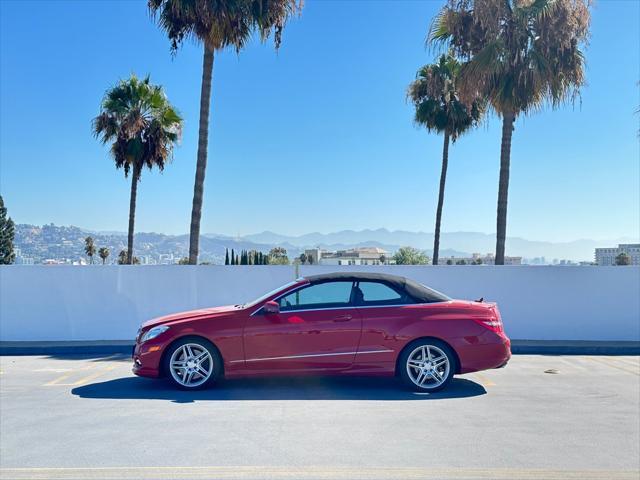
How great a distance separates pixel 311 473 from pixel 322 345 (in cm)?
286

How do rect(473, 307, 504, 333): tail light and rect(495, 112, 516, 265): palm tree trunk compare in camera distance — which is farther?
rect(495, 112, 516, 265): palm tree trunk

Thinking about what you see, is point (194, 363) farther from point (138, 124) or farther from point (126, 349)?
point (138, 124)

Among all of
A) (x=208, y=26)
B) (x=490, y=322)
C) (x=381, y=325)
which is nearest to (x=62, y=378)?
(x=381, y=325)

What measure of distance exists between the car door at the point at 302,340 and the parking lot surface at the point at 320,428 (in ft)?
1.26

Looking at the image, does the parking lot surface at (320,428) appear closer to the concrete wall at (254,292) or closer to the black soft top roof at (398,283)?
the black soft top roof at (398,283)

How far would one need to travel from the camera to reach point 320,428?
6.08m

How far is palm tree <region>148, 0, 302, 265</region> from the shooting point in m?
14.5

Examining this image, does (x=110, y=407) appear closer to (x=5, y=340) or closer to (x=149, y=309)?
(x=149, y=309)

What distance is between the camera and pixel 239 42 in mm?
15125

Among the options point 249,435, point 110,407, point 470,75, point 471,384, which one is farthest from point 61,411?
point 470,75

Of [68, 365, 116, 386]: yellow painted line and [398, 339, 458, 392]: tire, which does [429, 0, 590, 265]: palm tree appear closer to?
[398, 339, 458, 392]: tire

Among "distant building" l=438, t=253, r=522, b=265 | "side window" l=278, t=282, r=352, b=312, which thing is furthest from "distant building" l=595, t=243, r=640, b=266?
"side window" l=278, t=282, r=352, b=312

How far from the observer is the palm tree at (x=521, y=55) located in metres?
15.3

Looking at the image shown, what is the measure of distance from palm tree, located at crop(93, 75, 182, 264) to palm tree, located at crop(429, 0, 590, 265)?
39.9ft
